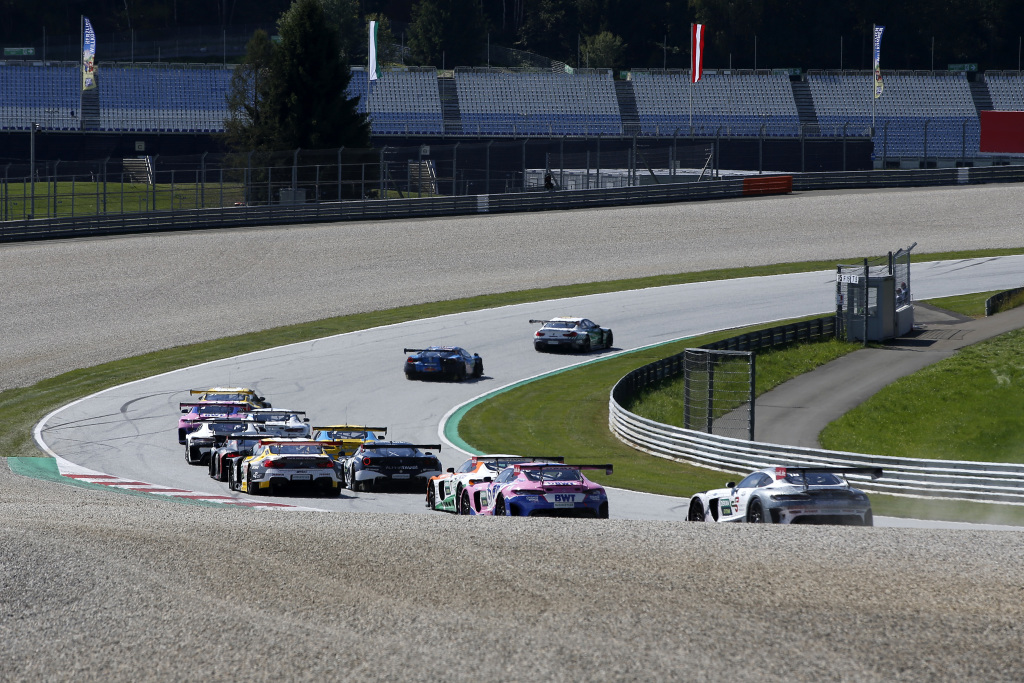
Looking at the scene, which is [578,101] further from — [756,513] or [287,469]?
[756,513]

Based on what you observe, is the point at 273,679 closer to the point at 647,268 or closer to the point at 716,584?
the point at 716,584

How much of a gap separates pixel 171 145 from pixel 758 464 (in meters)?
62.5

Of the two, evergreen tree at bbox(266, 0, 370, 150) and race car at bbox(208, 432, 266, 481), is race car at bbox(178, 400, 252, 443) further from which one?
evergreen tree at bbox(266, 0, 370, 150)

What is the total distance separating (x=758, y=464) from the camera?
23219mm

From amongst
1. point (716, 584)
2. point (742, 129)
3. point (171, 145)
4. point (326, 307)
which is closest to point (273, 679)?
point (716, 584)

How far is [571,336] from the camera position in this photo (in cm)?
3728

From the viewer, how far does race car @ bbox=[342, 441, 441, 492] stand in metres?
21.4

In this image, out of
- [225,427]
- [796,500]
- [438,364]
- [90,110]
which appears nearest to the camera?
[796,500]

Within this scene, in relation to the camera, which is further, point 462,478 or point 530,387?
point 530,387

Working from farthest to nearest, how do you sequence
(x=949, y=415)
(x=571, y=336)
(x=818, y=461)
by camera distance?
(x=571, y=336)
(x=949, y=415)
(x=818, y=461)

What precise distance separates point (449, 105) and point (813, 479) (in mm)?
→ 76442

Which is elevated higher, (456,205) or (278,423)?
(456,205)

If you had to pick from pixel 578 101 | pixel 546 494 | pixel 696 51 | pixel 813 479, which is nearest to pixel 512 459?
pixel 546 494

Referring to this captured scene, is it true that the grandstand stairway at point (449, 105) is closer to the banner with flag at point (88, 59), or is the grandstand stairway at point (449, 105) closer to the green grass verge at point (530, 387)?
the banner with flag at point (88, 59)
